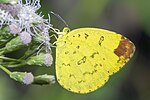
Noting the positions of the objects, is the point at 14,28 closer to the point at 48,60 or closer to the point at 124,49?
the point at 48,60

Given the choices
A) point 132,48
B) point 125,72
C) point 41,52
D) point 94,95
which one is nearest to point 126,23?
point 125,72

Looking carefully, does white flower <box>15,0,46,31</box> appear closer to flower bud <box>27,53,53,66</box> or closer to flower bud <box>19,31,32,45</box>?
flower bud <box>19,31,32,45</box>

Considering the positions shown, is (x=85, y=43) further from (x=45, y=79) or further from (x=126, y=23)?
(x=126, y=23)

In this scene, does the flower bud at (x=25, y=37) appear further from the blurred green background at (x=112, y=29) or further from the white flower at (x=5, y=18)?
the blurred green background at (x=112, y=29)

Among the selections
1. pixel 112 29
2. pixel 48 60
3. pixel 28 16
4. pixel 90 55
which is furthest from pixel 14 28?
pixel 112 29

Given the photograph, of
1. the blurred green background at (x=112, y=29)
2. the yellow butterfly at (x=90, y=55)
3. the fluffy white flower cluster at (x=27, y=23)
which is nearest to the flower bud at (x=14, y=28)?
the fluffy white flower cluster at (x=27, y=23)

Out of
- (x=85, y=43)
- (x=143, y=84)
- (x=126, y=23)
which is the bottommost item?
(x=143, y=84)
